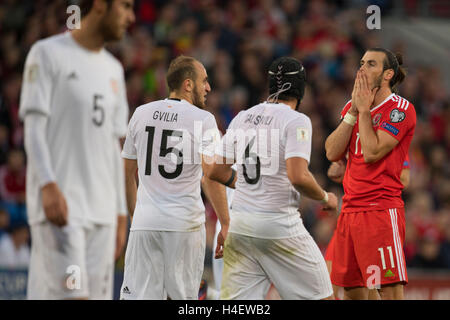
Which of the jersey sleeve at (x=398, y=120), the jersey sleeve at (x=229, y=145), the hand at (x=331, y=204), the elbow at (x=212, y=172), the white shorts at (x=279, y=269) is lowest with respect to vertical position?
the white shorts at (x=279, y=269)

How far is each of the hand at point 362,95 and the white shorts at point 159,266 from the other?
1.57 m

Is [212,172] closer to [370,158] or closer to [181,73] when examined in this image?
[181,73]

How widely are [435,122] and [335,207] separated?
8849 mm

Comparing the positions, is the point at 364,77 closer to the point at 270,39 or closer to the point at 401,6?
the point at 270,39

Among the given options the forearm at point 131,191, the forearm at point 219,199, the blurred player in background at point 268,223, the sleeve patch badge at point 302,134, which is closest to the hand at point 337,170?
the blurred player in background at point 268,223

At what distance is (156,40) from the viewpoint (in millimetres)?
12680

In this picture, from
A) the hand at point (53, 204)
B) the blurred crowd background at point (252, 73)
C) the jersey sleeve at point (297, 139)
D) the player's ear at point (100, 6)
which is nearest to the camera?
the hand at point (53, 204)

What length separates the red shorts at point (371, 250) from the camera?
5461 millimetres

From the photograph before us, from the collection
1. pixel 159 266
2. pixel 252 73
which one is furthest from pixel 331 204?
pixel 252 73

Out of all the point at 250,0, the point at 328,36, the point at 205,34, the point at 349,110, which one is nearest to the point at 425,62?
the point at 328,36

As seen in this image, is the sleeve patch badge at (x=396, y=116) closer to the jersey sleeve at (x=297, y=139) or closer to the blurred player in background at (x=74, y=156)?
the jersey sleeve at (x=297, y=139)

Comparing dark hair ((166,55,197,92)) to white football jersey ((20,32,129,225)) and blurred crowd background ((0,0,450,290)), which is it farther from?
blurred crowd background ((0,0,450,290))

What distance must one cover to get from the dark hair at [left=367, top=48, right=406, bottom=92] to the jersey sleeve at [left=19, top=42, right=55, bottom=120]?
2.69 metres

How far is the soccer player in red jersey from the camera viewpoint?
5.48 meters
